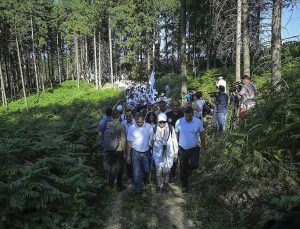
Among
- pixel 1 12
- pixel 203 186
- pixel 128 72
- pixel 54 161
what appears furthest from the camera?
pixel 128 72

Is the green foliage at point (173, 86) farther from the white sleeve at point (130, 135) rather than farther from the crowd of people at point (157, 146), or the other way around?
the white sleeve at point (130, 135)

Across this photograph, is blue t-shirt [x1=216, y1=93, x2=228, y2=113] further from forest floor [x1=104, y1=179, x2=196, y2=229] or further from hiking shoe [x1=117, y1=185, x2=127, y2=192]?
hiking shoe [x1=117, y1=185, x2=127, y2=192]

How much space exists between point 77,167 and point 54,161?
496mm

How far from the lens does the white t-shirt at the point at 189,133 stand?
921 centimetres

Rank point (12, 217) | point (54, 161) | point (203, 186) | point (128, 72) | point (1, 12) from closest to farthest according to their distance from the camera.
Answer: point (12, 217) → point (54, 161) → point (203, 186) → point (1, 12) → point (128, 72)

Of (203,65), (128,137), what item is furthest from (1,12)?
(128,137)

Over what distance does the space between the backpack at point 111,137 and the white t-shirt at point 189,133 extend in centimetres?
159

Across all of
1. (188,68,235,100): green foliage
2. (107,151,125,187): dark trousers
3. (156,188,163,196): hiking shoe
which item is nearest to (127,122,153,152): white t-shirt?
(107,151,125,187): dark trousers

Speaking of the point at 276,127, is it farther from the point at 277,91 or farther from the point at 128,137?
the point at 128,137

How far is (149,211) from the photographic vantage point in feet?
28.3

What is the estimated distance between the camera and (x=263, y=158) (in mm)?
7945

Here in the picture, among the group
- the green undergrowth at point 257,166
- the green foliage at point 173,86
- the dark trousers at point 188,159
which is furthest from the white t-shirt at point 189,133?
the green foliage at point 173,86

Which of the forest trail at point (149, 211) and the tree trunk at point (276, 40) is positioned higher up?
the tree trunk at point (276, 40)

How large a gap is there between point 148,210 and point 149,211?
0.07 m
